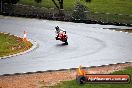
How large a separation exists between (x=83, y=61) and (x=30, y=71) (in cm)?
434

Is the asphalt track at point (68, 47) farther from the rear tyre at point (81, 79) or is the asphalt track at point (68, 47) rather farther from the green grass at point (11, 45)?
the rear tyre at point (81, 79)

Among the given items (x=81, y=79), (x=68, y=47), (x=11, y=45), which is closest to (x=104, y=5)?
(x=68, y=47)

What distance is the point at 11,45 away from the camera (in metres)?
30.5

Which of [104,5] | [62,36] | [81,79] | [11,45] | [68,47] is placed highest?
[104,5]

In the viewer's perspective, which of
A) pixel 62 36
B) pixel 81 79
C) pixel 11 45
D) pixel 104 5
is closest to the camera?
pixel 81 79

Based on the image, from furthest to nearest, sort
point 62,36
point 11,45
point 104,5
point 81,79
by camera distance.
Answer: point 104,5, point 62,36, point 11,45, point 81,79

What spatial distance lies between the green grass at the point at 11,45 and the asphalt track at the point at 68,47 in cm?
110

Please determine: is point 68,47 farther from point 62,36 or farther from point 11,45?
point 11,45

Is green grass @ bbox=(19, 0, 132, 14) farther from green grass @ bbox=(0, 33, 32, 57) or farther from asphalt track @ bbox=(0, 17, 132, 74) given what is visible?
green grass @ bbox=(0, 33, 32, 57)

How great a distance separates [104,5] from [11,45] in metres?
42.5

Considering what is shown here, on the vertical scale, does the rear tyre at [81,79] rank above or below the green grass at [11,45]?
above

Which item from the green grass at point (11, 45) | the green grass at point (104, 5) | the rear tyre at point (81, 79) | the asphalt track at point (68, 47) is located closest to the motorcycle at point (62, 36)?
the asphalt track at point (68, 47)

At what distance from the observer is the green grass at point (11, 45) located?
28.2 metres

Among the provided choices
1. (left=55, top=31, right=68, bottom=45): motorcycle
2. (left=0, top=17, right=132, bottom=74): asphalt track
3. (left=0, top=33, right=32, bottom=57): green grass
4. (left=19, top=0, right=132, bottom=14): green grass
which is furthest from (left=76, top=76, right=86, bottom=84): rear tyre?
(left=19, top=0, right=132, bottom=14): green grass
